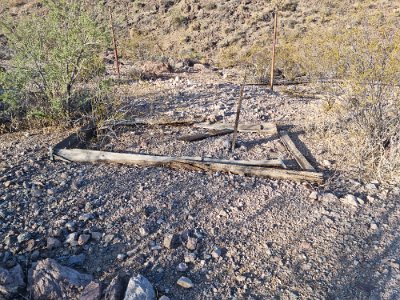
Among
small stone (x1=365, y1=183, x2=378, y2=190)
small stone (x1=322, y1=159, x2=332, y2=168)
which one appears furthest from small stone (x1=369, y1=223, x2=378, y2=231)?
small stone (x1=322, y1=159, x2=332, y2=168)

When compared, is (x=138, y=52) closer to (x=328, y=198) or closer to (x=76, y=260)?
(x=328, y=198)

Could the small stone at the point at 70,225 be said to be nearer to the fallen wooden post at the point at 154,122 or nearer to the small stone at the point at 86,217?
the small stone at the point at 86,217

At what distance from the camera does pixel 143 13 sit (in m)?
22.1

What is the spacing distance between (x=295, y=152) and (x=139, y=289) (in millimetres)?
3029

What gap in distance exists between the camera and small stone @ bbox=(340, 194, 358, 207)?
11.4 ft

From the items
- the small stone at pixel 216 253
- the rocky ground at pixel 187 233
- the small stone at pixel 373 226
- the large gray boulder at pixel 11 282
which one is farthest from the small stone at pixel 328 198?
the large gray boulder at pixel 11 282

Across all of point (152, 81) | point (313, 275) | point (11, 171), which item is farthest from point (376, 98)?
point (152, 81)

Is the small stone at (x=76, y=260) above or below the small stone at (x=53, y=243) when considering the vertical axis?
below

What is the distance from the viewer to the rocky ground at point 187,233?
250 cm

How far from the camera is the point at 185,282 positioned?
8.25 ft

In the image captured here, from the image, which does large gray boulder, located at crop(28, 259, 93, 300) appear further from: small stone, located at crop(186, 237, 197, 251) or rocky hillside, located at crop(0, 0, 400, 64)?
rocky hillside, located at crop(0, 0, 400, 64)

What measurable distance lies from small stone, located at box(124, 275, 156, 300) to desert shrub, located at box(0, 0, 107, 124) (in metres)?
3.48

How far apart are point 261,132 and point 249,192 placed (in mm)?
1927

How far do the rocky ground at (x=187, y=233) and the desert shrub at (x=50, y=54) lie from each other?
88 centimetres
